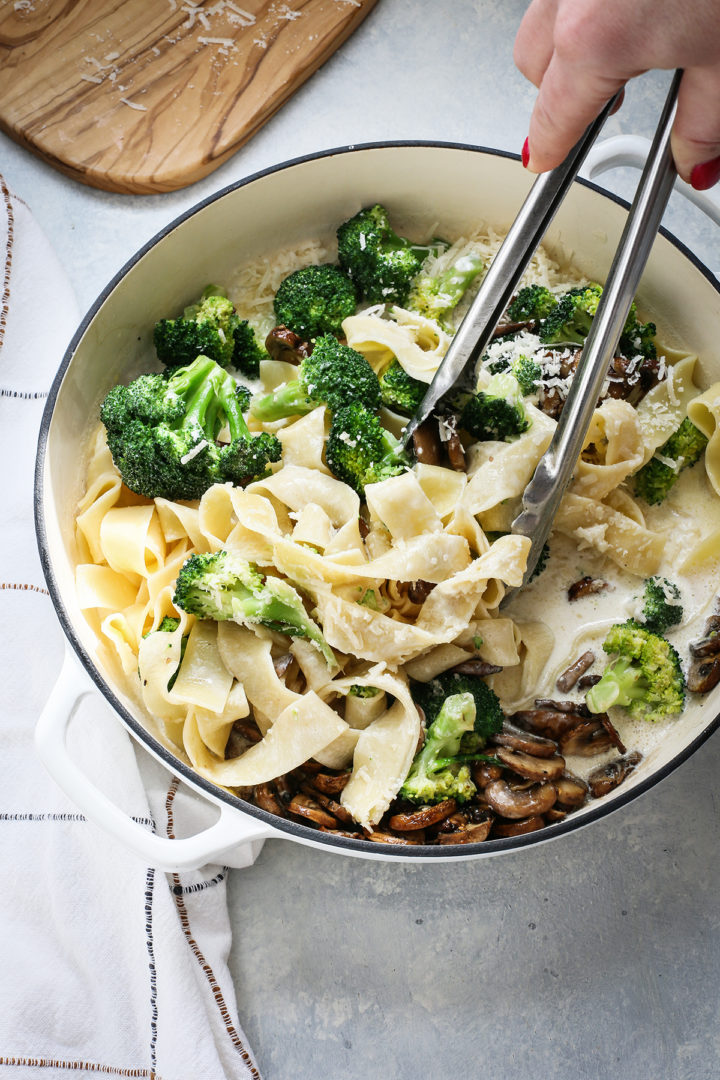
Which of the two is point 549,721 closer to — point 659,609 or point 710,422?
point 659,609

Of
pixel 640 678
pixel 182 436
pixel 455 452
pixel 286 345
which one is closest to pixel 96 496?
pixel 182 436

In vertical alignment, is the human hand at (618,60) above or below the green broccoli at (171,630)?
above

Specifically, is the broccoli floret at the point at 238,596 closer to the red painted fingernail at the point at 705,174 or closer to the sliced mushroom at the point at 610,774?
the sliced mushroom at the point at 610,774

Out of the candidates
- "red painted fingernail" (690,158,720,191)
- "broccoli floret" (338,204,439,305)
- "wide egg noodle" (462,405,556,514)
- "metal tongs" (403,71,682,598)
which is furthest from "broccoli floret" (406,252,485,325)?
"red painted fingernail" (690,158,720,191)

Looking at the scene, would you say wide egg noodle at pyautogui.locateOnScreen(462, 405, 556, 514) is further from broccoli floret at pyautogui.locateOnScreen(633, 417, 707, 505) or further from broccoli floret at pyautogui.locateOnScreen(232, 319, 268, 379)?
broccoli floret at pyautogui.locateOnScreen(232, 319, 268, 379)

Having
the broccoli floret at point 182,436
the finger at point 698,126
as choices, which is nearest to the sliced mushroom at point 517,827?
the broccoli floret at point 182,436

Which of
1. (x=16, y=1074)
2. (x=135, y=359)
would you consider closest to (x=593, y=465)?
(x=135, y=359)
